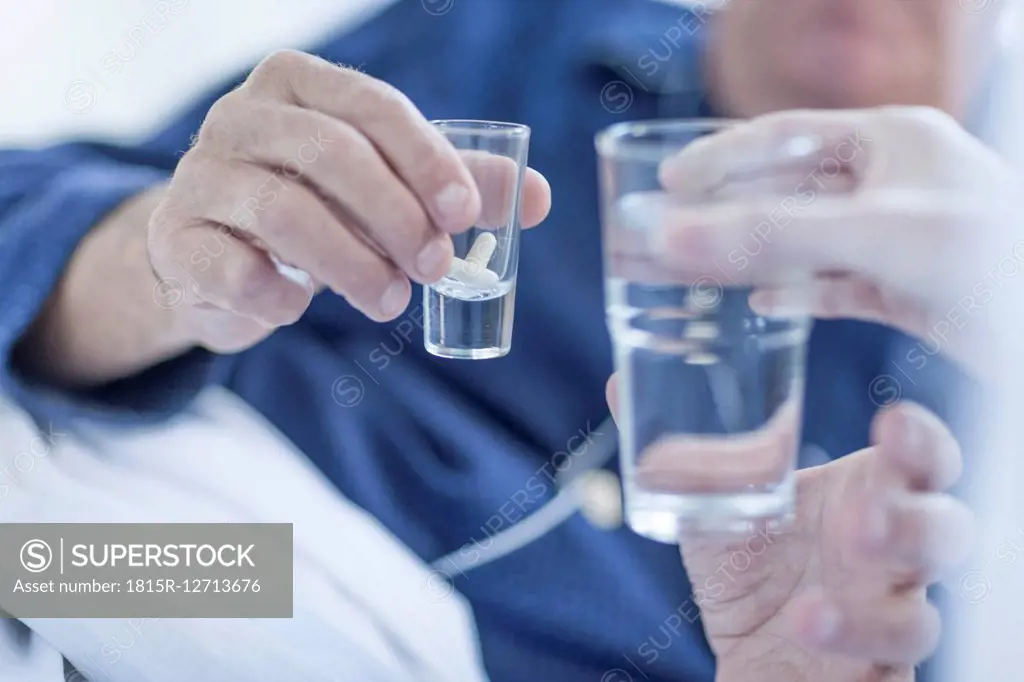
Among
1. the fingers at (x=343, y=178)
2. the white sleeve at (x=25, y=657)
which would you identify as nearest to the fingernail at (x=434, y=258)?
the fingers at (x=343, y=178)

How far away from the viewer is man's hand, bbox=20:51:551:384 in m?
0.39

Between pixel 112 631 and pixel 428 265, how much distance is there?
0.28 metres

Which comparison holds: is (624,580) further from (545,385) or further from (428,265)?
(428,265)

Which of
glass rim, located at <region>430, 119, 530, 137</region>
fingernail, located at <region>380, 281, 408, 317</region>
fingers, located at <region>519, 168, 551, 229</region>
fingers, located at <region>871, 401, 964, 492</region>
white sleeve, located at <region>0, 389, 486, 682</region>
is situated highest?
glass rim, located at <region>430, 119, 530, 137</region>

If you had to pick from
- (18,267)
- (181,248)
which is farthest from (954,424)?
(18,267)

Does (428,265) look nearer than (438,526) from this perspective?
Yes

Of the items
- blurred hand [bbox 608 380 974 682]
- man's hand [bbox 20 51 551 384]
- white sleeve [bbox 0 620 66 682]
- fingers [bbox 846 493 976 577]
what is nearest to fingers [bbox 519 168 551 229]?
man's hand [bbox 20 51 551 384]

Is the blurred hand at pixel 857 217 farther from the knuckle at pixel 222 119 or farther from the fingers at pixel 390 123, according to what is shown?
the knuckle at pixel 222 119

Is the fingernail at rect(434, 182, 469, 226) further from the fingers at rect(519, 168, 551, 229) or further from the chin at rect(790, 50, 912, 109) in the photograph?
the chin at rect(790, 50, 912, 109)

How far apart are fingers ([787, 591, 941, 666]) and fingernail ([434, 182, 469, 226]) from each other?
22 cm

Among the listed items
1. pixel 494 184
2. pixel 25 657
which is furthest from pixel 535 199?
pixel 25 657

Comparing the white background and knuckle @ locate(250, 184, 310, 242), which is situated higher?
the white background

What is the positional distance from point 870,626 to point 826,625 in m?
0.03

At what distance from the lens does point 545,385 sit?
1.67ft
